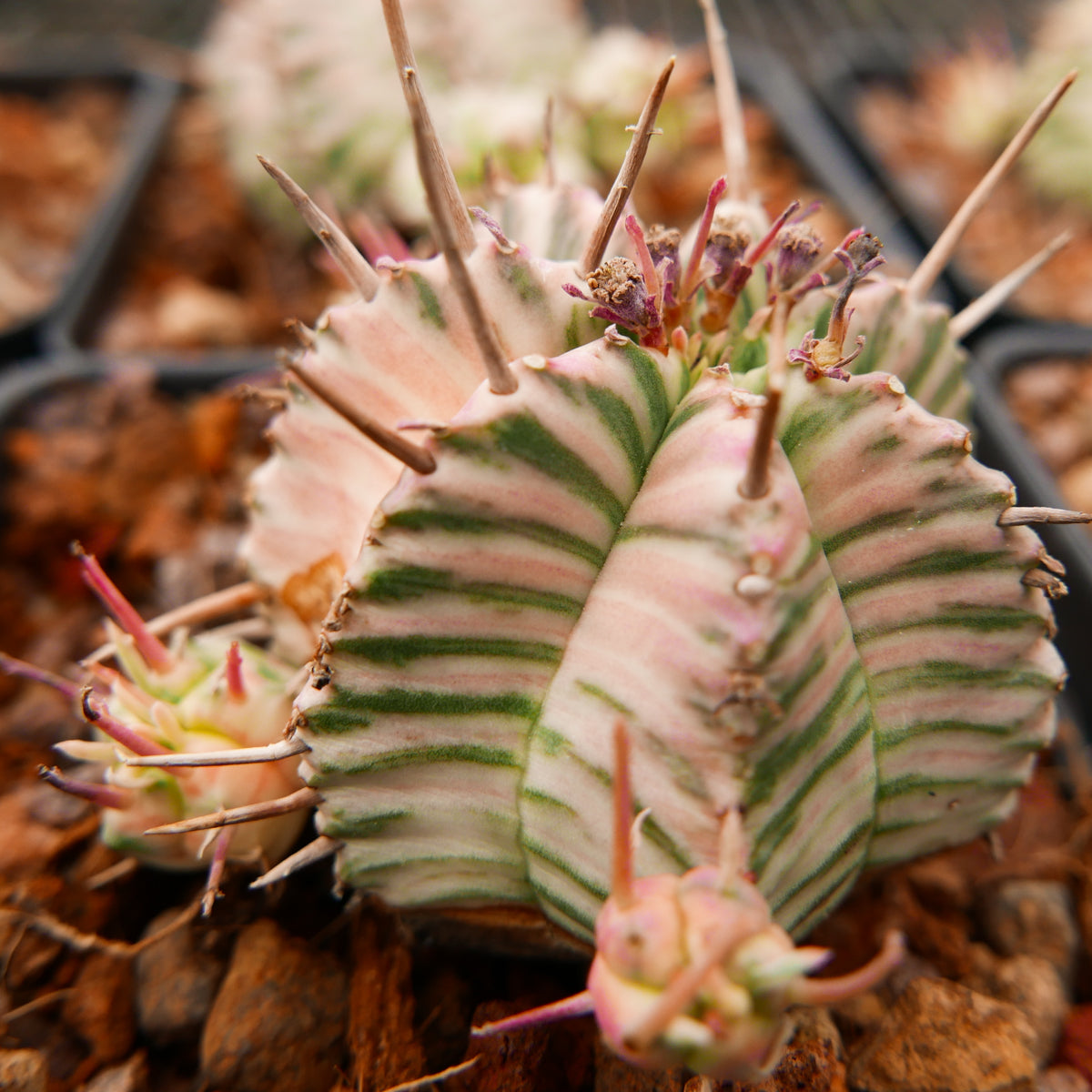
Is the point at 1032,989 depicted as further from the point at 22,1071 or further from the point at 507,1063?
the point at 22,1071

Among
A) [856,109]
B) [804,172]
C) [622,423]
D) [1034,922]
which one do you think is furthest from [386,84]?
[1034,922]

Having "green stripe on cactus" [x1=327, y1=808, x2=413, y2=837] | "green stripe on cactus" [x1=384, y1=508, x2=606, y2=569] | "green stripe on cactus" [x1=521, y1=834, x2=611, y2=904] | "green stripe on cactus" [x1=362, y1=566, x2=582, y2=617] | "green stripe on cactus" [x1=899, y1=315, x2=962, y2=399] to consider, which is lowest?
"green stripe on cactus" [x1=521, y1=834, x2=611, y2=904]

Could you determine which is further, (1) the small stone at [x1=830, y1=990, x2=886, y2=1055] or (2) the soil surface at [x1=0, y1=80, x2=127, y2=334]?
(2) the soil surface at [x1=0, y1=80, x2=127, y2=334]

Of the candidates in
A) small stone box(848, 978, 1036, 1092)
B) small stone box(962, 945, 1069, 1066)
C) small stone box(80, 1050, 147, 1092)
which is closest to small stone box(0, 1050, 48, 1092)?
small stone box(80, 1050, 147, 1092)

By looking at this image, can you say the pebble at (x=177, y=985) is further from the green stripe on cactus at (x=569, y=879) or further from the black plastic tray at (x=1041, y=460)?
the black plastic tray at (x=1041, y=460)

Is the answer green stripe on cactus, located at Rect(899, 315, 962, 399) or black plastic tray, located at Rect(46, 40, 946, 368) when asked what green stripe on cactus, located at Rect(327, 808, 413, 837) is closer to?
green stripe on cactus, located at Rect(899, 315, 962, 399)

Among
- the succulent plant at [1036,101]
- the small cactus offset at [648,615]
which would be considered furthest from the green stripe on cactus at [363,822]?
the succulent plant at [1036,101]

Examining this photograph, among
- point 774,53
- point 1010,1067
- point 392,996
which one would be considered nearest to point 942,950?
point 1010,1067

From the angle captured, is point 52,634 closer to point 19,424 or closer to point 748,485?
point 19,424
